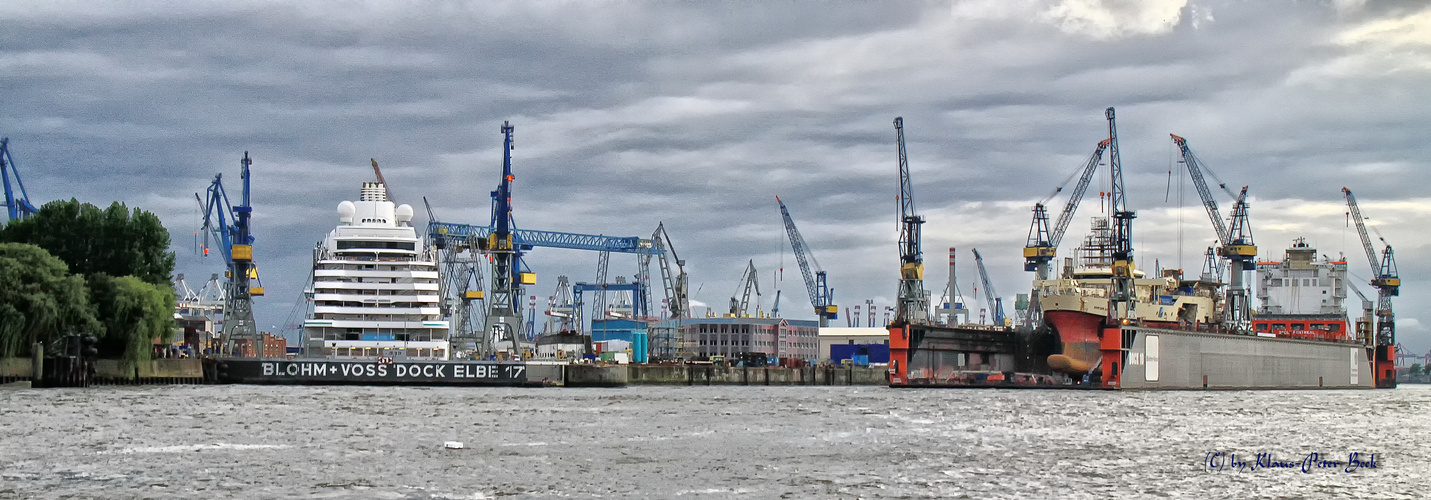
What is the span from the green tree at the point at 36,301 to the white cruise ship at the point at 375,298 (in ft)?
90.2

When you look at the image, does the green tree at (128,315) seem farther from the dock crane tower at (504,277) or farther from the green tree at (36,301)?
the dock crane tower at (504,277)

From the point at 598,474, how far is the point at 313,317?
3047 inches

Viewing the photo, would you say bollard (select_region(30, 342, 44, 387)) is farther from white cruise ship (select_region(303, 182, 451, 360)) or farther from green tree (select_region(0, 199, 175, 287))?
white cruise ship (select_region(303, 182, 451, 360))

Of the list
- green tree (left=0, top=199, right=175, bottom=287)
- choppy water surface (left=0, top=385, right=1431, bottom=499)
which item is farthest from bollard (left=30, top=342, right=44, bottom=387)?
green tree (left=0, top=199, right=175, bottom=287)

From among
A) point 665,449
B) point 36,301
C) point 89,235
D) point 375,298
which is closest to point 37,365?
point 36,301

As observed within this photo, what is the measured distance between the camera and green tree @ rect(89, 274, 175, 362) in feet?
259

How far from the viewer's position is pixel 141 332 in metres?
79.4

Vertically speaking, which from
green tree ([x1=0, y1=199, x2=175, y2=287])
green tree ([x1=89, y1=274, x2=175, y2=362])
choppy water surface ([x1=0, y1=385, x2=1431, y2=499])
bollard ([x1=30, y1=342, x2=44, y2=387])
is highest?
green tree ([x1=0, y1=199, x2=175, y2=287])

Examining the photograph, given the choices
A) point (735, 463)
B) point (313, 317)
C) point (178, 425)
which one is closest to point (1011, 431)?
point (735, 463)

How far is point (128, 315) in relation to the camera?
79.1m

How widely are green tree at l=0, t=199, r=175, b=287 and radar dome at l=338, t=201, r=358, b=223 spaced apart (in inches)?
851

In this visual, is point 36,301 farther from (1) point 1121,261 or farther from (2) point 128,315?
(1) point 1121,261

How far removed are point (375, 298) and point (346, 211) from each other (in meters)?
10.8

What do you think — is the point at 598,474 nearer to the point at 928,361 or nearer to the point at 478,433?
the point at 478,433
